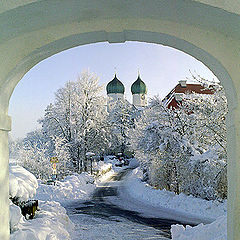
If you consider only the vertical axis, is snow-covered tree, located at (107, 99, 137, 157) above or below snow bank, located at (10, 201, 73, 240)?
above

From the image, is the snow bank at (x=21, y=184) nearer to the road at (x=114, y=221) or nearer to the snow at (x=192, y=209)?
the road at (x=114, y=221)

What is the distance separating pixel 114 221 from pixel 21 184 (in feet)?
13.0

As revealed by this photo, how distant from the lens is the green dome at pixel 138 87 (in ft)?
192

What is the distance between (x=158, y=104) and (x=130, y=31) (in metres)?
13.1

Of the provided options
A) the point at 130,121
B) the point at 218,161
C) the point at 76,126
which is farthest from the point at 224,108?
the point at 130,121

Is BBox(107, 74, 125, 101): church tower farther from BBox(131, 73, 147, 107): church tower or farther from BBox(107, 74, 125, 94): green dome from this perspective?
BBox(131, 73, 147, 107): church tower

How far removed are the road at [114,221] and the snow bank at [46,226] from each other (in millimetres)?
477

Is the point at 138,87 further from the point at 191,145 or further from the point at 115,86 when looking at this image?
the point at 191,145

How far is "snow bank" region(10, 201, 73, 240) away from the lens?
21.2 ft

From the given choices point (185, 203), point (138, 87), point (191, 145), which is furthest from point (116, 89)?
point (185, 203)

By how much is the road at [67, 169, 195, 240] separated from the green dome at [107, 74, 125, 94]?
40.8m

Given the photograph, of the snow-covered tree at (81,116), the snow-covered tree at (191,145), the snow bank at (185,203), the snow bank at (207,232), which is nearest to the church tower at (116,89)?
the snow-covered tree at (81,116)

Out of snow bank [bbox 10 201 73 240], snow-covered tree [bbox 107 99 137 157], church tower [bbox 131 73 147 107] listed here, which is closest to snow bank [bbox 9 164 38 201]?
snow bank [bbox 10 201 73 240]

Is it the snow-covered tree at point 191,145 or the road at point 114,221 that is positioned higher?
the snow-covered tree at point 191,145
